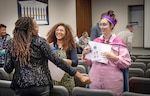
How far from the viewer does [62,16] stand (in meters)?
9.45

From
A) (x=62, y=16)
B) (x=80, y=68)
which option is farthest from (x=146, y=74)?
(x=62, y=16)

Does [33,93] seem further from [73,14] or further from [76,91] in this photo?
[73,14]

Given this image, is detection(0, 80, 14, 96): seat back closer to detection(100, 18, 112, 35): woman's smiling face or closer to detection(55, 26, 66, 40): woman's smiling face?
detection(55, 26, 66, 40): woman's smiling face

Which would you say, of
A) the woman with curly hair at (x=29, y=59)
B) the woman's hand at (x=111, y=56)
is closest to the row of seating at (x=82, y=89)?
the woman with curly hair at (x=29, y=59)

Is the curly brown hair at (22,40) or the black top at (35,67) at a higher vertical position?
the curly brown hair at (22,40)

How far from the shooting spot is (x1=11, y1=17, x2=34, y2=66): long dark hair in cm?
202

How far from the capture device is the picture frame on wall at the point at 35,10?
7496mm

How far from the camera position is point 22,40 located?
6.73ft

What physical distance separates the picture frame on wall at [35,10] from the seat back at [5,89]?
191 inches

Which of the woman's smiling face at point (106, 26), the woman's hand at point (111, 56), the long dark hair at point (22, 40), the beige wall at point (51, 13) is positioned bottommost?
the woman's hand at point (111, 56)

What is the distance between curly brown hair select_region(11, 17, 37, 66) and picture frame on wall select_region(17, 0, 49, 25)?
5.46m

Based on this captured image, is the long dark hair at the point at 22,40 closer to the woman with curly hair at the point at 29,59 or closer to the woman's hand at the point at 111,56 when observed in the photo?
the woman with curly hair at the point at 29,59

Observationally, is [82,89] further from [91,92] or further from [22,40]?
[22,40]

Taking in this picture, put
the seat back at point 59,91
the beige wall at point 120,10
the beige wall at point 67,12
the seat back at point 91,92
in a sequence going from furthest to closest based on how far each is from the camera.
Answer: the beige wall at point 120,10, the beige wall at point 67,12, the seat back at point 59,91, the seat back at point 91,92
